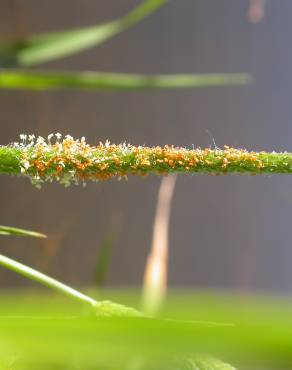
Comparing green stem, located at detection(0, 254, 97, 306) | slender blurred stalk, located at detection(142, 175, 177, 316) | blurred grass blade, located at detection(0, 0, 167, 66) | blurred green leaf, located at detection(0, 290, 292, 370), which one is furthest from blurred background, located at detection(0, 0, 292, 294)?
blurred green leaf, located at detection(0, 290, 292, 370)

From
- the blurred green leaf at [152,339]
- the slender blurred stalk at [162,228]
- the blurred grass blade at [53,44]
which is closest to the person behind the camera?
the blurred green leaf at [152,339]

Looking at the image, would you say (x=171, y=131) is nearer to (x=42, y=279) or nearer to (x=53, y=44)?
(x=53, y=44)

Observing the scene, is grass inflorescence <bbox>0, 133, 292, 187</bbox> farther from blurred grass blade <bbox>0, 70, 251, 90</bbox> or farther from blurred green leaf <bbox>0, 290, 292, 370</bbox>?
blurred grass blade <bbox>0, 70, 251, 90</bbox>

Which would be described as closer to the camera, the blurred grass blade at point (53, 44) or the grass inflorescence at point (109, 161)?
the grass inflorescence at point (109, 161)

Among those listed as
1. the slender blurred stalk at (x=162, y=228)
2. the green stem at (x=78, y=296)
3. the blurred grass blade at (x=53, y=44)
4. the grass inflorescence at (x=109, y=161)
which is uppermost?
the blurred grass blade at (x=53, y=44)

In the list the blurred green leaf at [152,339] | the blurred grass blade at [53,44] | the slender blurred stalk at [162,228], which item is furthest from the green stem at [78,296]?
the slender blurred stalk at [162,228]

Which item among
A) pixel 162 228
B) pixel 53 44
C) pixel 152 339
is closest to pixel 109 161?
pixel 152 339

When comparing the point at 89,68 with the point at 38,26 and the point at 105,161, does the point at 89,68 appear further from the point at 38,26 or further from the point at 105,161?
the point at 105,161

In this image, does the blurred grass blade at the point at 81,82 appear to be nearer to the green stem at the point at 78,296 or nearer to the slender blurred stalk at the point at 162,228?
the green stem at the point at 78,296
